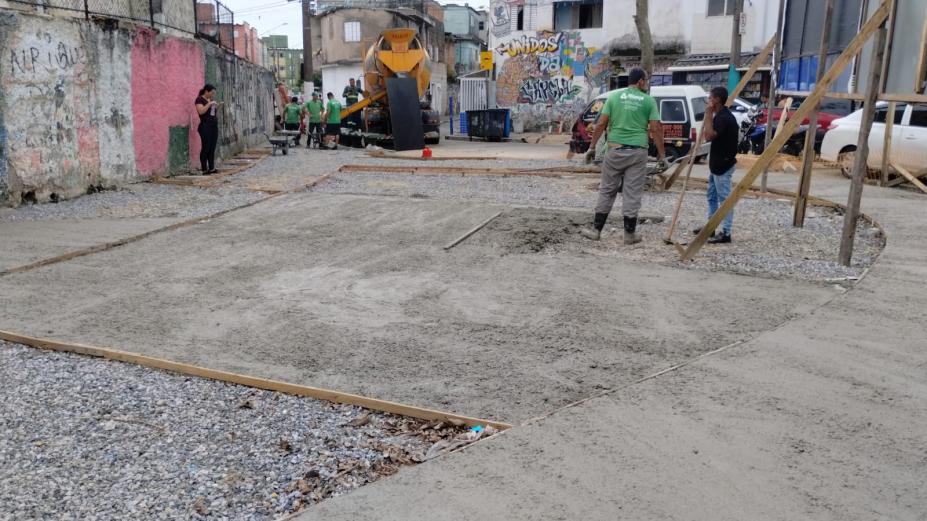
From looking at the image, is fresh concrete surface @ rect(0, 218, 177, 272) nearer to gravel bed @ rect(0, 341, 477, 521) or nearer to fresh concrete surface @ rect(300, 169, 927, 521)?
gravel bed @ rect(0, 341, 477, 521)

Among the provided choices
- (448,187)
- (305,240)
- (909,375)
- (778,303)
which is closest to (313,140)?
(448,187)

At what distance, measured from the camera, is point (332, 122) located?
2177cm

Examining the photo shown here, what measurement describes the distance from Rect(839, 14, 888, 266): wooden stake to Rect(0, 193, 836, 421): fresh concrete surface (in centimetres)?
98

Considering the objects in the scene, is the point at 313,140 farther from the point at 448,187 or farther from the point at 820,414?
the point at 820,414

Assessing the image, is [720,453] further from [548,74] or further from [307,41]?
[307,41]

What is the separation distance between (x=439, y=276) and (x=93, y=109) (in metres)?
7.54

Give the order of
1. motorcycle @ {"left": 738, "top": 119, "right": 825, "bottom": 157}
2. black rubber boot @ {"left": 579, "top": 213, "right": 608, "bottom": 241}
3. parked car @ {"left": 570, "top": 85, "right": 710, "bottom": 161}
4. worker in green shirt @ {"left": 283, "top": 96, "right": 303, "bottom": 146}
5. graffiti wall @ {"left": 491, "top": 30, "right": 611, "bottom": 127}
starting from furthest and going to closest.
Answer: graffiti wall @ {"left": 491, "top": 30, "right": 611, "bottom": 127} < worker in green shirt @ {"left": 283, "top": 96, "right": 303, "bottom": 146} < motorcycle @ {"left": 738, "top": 119, "right": 825, "bottom": 157} < parked car @ {"left": 570, "top": 85, "right": 710, "bottom": 161} < black rubber boot @ {"left": 579, "top": 213, "right": 608, "bottom": 241}

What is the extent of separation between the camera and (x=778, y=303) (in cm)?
608

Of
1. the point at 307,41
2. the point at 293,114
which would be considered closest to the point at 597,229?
the point at 293,114

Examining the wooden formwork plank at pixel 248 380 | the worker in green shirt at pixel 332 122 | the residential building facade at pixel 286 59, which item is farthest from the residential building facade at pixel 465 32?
the wooden formwork plank at pixel 248 380

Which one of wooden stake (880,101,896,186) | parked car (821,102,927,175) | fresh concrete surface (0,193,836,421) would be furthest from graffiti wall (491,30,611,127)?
fresh concrete surface (0,193,836,421)

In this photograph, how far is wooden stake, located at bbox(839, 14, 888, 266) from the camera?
22.1 feet

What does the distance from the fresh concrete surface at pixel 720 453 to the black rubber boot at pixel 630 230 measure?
129 inches

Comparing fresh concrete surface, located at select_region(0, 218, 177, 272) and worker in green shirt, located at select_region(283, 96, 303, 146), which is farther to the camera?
worker in green shirt, located at select_region(283, 96, 303, 146)
